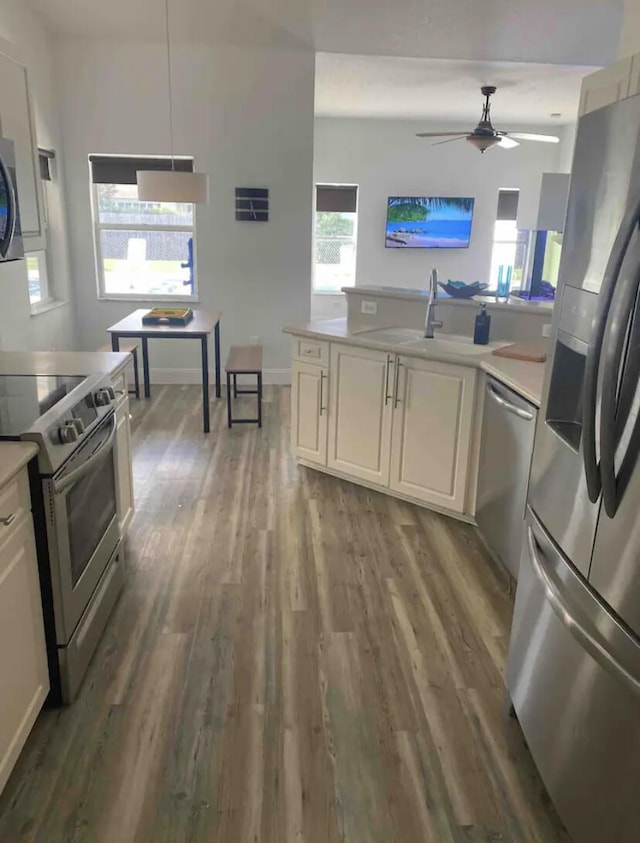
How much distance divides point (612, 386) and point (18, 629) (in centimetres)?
163

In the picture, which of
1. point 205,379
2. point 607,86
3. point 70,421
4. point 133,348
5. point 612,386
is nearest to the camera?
point 612,386

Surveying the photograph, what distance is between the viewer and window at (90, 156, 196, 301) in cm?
596

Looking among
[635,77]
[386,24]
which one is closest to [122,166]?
[386,24]

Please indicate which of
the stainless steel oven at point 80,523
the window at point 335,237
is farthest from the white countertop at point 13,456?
the window at point 335,237

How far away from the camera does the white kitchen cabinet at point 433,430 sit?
3303 mm

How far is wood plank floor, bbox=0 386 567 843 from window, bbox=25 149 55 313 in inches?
113

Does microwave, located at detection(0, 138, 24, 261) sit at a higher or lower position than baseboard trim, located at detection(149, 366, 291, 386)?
higher

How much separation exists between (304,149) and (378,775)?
17.3 feet

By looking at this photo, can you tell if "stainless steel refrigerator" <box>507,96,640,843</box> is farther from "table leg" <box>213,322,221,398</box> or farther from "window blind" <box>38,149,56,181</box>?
"window blind" <box>38,149,56,181</box>

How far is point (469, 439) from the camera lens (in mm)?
3295

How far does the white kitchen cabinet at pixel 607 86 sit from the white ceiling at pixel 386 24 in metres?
3.35

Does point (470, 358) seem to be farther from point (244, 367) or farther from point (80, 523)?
point (244, 367)

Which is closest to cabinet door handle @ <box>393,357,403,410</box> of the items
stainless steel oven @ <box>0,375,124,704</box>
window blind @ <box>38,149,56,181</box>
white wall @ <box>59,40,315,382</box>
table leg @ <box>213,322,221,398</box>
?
stainless steel oven @ <box>0,375,124,704</box>

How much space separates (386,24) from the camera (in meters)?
4.85
